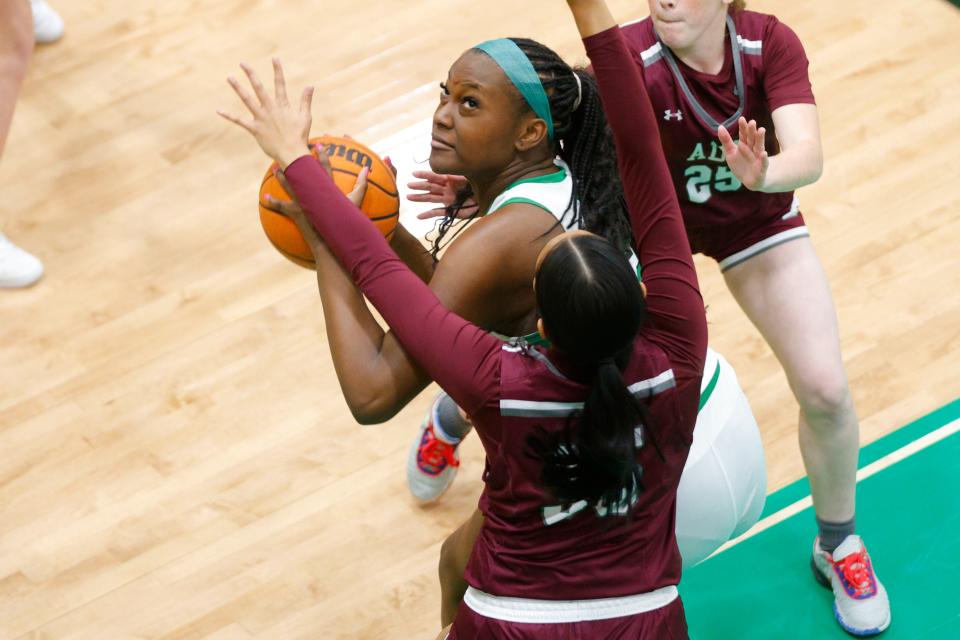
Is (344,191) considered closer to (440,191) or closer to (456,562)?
(440,191)

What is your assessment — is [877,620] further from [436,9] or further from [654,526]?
[436,9]

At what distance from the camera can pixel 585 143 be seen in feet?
8.34

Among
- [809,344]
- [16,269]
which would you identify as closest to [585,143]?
[809,344]

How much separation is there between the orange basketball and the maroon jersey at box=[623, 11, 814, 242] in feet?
2.49

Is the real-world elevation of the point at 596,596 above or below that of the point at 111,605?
above

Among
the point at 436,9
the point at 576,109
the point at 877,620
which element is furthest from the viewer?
the point at 436,9

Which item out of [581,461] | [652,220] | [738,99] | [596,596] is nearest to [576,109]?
[652,220]

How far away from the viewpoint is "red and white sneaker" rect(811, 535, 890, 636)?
3.23 metres

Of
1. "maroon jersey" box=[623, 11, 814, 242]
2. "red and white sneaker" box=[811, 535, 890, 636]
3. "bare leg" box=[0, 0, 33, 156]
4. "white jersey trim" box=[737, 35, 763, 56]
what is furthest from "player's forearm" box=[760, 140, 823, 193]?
"bare leg" box=[0, 0, 33, 156]

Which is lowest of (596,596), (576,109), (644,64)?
(596,596)

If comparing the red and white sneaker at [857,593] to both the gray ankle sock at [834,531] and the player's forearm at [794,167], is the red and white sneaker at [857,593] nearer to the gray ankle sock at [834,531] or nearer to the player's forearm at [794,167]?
the gray ankle sock at [834,531]

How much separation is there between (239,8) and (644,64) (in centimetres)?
286

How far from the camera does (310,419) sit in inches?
153

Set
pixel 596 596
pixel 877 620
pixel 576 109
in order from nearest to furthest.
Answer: pixel 596 596
pixel 576 109
pixel 877 620
